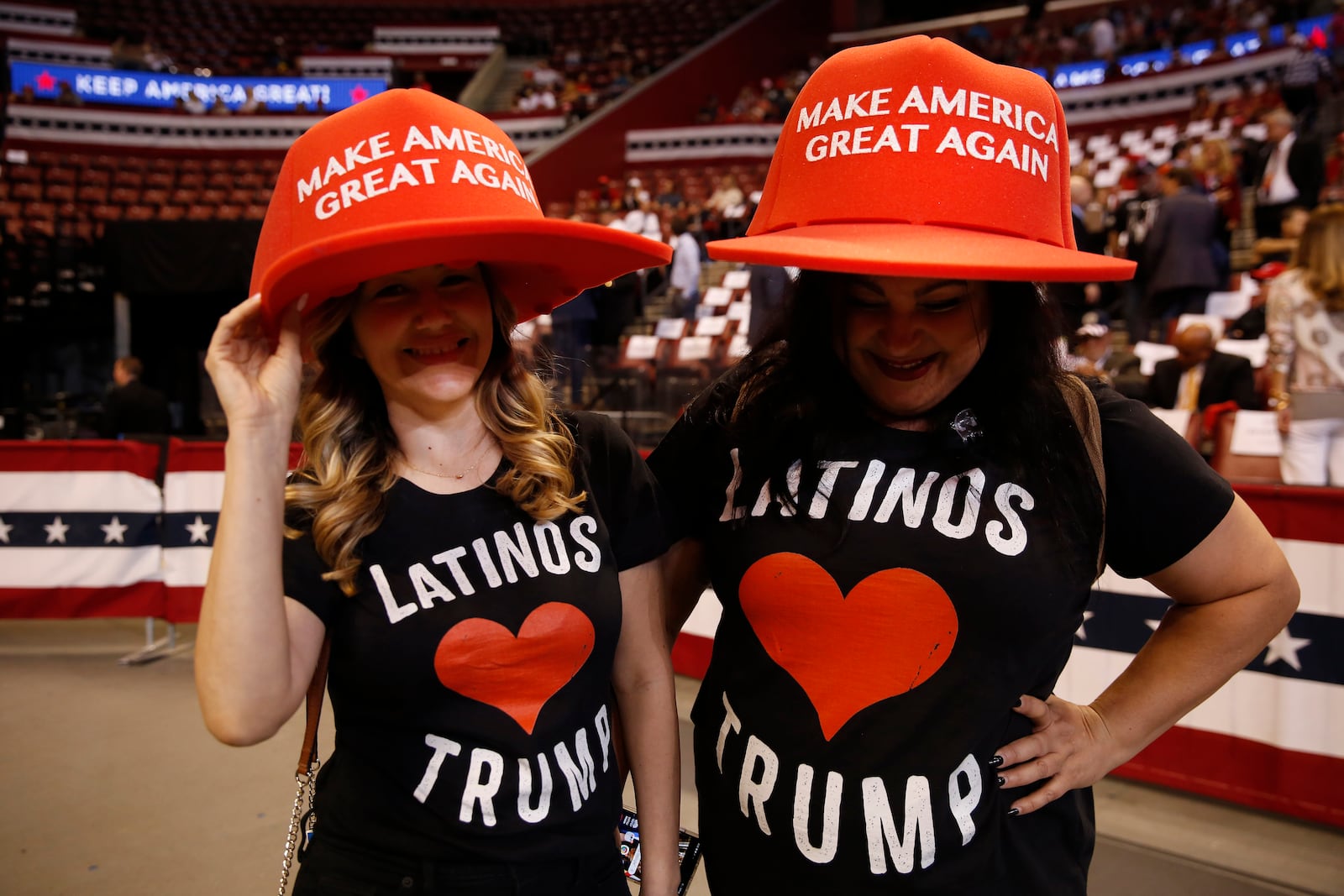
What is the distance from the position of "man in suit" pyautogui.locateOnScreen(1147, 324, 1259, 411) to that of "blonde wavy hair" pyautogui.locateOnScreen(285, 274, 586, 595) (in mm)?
5008

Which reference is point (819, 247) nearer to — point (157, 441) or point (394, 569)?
point (394, 569)

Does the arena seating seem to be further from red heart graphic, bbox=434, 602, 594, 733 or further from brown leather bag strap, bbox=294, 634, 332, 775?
red heart graphic, bbox=434, 602, 594, 733

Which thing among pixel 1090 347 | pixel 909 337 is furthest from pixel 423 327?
pixel 1090 347

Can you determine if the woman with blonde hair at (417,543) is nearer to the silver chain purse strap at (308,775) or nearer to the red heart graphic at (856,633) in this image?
the silver chain purse strap at (308,775)

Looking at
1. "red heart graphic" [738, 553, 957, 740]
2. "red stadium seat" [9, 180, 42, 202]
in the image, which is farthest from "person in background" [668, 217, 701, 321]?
"red stadium seat" [9, 180, 42, 202]

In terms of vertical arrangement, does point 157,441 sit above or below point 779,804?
below

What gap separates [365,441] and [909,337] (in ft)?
2.59

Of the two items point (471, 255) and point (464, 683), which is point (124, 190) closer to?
point (471, 255)

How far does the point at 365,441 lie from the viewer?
54.0 inches

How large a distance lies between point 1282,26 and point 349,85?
61.9ft

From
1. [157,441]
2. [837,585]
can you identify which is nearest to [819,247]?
[837,585]

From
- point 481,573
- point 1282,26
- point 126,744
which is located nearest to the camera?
point 481,573

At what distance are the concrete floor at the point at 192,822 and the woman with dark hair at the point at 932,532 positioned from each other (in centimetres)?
187

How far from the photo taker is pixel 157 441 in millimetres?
6133
